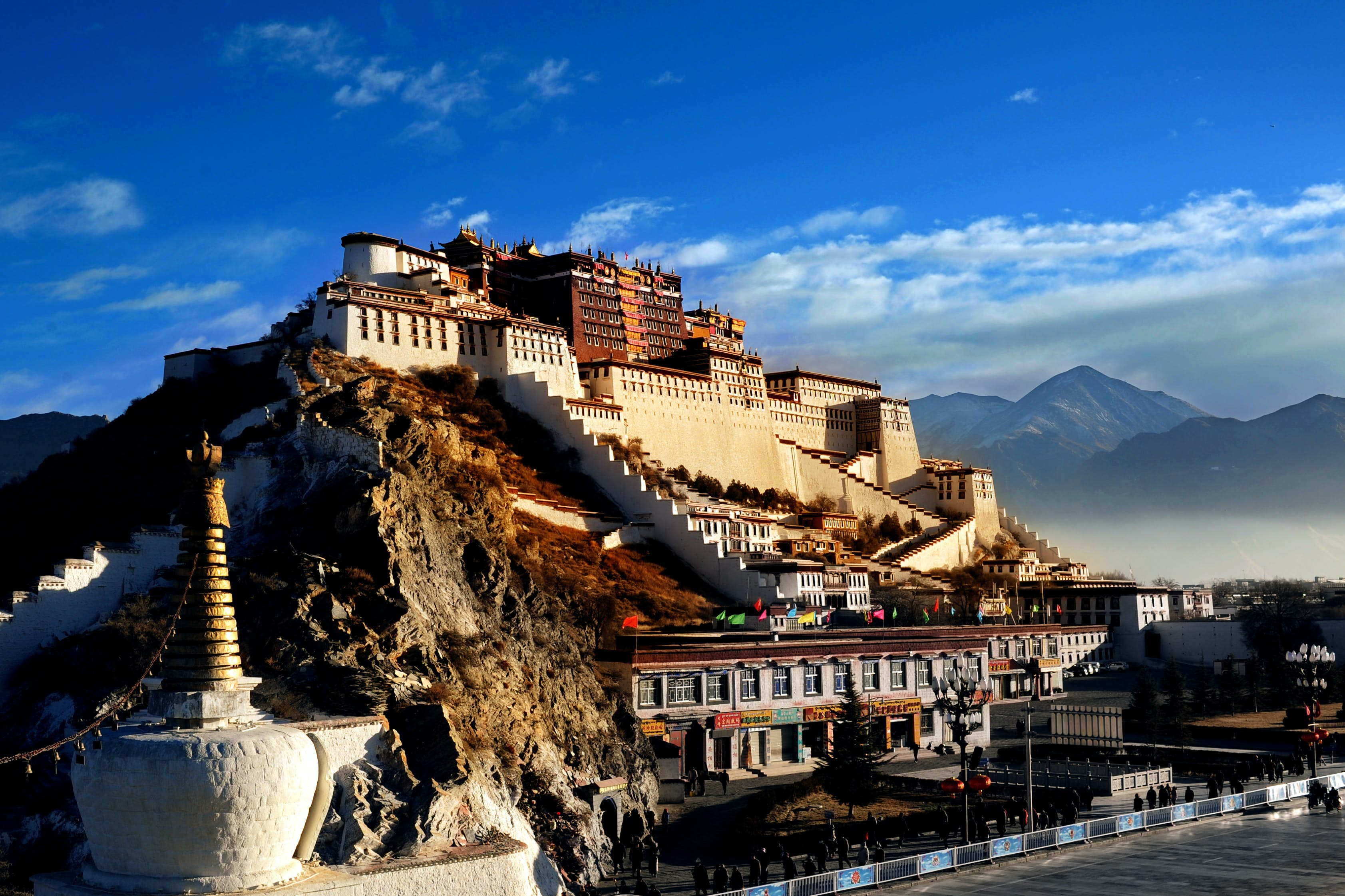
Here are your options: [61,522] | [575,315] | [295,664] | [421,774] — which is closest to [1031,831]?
[421,774]

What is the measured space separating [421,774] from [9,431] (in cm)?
13067

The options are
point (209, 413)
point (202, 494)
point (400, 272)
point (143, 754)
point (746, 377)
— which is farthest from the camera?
point (746, 377)

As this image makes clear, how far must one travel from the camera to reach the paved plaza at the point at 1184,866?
28.2m

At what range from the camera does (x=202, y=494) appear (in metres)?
15.3

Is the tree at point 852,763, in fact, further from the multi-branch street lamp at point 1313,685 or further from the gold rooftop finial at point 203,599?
the gold rooftop finial at point 203,599

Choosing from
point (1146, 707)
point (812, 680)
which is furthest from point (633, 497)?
point (1146, 707)

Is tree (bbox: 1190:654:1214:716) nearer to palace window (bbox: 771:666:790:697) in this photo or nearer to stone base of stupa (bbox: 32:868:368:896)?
palace window (bbox: 771:666:790:697)

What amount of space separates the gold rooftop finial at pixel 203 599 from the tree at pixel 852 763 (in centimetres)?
2459

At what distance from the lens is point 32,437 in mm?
139625

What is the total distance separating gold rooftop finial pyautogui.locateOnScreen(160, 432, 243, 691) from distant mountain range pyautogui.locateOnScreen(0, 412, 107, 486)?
114994 mm

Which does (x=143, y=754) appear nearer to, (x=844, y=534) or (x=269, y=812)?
(x=269, y=812)

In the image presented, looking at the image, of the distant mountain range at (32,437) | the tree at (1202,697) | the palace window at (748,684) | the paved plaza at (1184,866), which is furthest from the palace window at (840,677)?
the distant mountain range at (32,437)

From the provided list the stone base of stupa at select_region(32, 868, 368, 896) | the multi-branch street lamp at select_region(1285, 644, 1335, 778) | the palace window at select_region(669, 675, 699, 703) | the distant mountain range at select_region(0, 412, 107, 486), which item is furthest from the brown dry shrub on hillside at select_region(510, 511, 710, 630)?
the distant mountain range at select_region(0, 412, 107, 486)

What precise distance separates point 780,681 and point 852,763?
865cm
